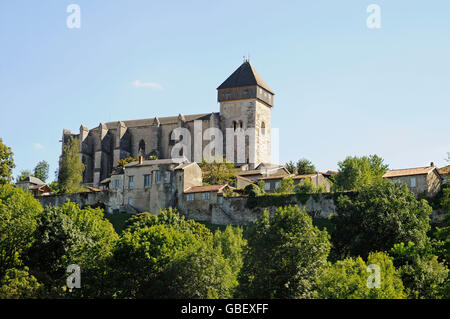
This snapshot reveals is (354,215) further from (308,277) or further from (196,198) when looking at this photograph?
(196,198)

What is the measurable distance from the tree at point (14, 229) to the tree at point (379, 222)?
831 inches

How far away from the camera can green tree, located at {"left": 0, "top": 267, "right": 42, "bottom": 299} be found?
126ft

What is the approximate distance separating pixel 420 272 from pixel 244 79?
7233cm

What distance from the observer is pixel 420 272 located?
135 ft

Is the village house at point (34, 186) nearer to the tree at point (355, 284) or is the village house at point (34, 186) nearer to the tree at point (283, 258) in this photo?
the tree at point (283, 258)

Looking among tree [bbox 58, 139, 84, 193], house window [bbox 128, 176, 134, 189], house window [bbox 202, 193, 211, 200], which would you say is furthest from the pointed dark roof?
house window [bbox 202, 193, 211, 200]

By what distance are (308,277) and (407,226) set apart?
1379 cm

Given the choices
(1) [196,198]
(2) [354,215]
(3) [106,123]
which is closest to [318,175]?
(1) [196,198]

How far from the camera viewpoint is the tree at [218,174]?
83438 mm

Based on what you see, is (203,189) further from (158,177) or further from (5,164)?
(5,164)

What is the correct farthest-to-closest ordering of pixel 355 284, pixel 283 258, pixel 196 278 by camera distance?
pixel 196 278 < pixel 283 258 < pixel 355 284

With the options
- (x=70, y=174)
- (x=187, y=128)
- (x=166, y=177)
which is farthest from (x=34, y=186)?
(x=166, y=177)

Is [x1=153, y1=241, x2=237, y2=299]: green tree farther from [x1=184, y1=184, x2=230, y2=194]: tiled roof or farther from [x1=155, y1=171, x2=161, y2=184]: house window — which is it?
[x1=155, y1=171, x2=161, y2=184]: house window

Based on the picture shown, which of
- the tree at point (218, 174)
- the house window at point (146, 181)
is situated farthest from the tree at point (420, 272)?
the tree at point (218, 174)
